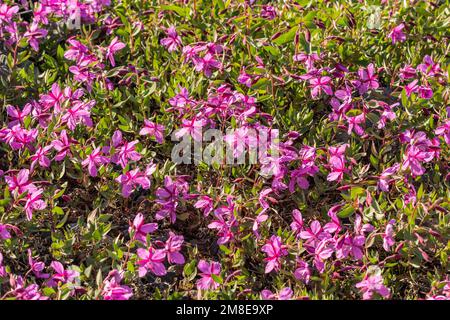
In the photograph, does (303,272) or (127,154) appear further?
(127,154)

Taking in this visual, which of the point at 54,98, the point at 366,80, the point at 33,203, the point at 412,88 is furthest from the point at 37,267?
the point at 412,88

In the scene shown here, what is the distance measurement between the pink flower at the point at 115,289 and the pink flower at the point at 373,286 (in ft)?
3.04

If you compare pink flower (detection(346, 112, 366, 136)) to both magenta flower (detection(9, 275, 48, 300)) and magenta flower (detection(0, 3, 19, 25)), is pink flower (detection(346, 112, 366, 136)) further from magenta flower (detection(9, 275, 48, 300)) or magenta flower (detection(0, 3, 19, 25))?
magenta flower (detection(0, 3, 19, 25))

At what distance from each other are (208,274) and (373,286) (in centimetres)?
67

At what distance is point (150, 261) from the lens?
290 centimetres

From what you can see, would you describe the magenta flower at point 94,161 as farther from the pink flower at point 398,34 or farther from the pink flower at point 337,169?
the pink flower at point 398,34

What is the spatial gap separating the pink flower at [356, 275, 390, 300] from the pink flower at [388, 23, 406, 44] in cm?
151

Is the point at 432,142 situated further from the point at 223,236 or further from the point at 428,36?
the point at 223,236

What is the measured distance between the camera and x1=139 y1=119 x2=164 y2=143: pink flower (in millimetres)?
3377

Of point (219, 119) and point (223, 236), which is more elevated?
point (219, 119)

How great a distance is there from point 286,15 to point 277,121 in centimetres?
75

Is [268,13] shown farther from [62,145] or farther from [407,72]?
[62,145]
